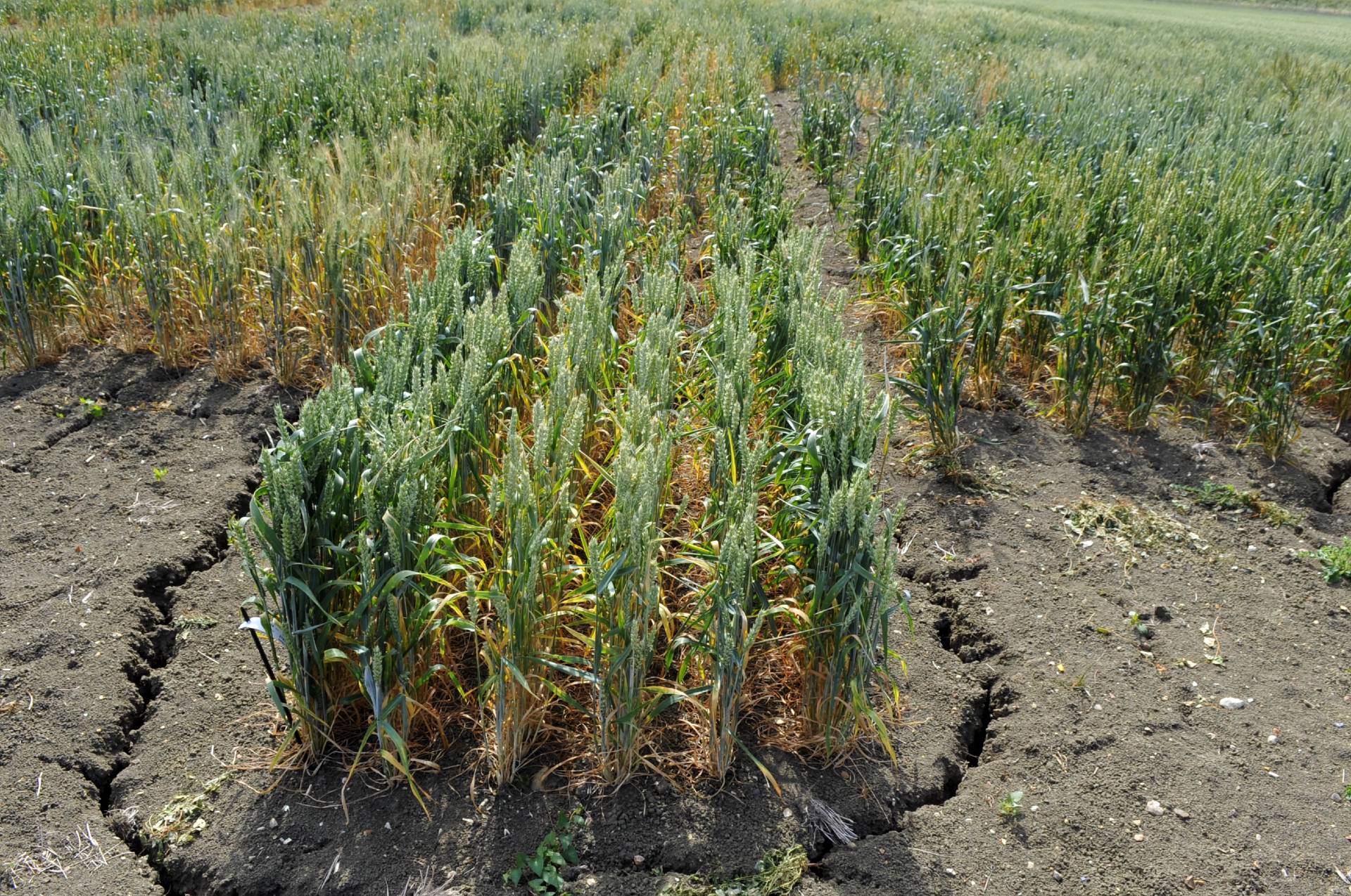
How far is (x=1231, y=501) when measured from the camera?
13.3 feet

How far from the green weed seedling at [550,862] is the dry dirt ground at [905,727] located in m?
0.05

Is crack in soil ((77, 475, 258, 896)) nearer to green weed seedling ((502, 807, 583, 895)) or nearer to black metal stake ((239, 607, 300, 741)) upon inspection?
black metal stake ((239, 607, 300, 741))

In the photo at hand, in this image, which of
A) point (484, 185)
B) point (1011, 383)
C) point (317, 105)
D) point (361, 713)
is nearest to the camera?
point (361, 713)

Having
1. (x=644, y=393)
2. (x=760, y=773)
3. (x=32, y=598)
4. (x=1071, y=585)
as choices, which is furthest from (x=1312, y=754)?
(x=32, y=598)

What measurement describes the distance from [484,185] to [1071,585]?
188 inches

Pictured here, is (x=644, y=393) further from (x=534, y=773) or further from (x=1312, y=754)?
(x=1312, y=754)

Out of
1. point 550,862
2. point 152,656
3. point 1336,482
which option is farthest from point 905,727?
point 1336,482

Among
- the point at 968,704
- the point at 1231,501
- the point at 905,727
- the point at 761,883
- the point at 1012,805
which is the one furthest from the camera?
the point at 1231,501

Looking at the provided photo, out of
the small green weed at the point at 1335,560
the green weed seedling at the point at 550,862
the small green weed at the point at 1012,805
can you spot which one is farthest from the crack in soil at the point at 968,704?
the small green weed at the point at 1335,560

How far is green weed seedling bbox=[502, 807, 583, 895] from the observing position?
236 cm

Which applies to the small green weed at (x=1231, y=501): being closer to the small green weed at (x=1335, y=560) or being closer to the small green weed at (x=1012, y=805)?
the small green weed at (x=1335, y=560)

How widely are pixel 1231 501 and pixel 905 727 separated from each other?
2129 mm

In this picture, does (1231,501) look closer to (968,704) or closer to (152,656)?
(968,704)

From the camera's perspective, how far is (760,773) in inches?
107
